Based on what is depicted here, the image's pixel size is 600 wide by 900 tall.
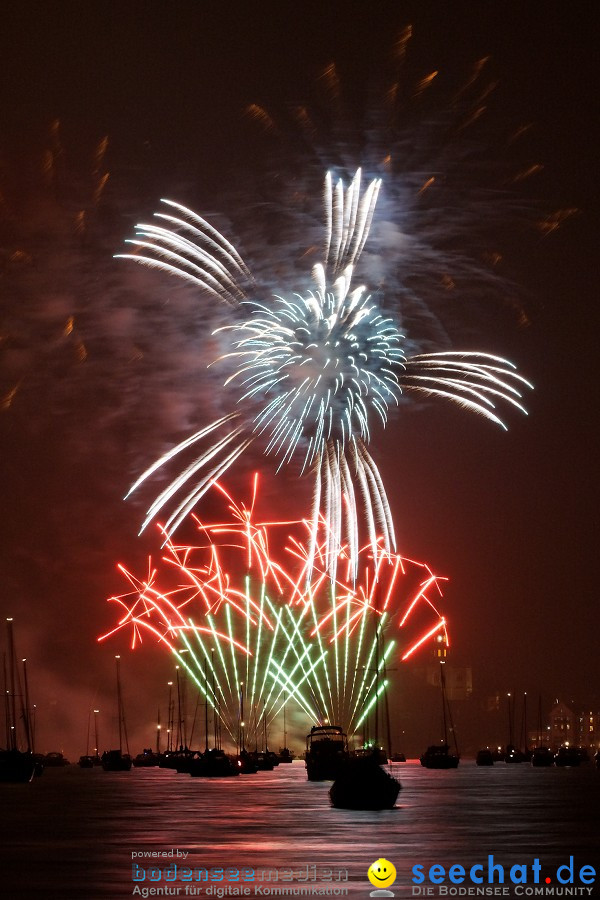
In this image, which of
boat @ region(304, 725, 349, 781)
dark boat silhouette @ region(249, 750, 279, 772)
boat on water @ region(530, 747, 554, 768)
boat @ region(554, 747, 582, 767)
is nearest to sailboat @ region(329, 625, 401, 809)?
boat @ region(304, 725, 349, 781)

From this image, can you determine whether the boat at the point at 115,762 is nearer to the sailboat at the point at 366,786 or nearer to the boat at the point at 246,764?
the boat at the point at 246,764

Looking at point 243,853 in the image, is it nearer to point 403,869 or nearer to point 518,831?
point 403,869

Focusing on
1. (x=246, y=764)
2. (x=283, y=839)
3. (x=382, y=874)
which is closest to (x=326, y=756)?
(x=246, y=764)

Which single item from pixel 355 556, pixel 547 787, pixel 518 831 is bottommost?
pixel 547 787

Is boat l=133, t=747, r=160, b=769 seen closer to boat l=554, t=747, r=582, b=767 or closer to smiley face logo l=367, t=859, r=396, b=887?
boat l=554, t=747, r=582, b=767

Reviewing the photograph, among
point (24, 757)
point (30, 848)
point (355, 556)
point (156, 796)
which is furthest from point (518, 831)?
point (24, 757)
